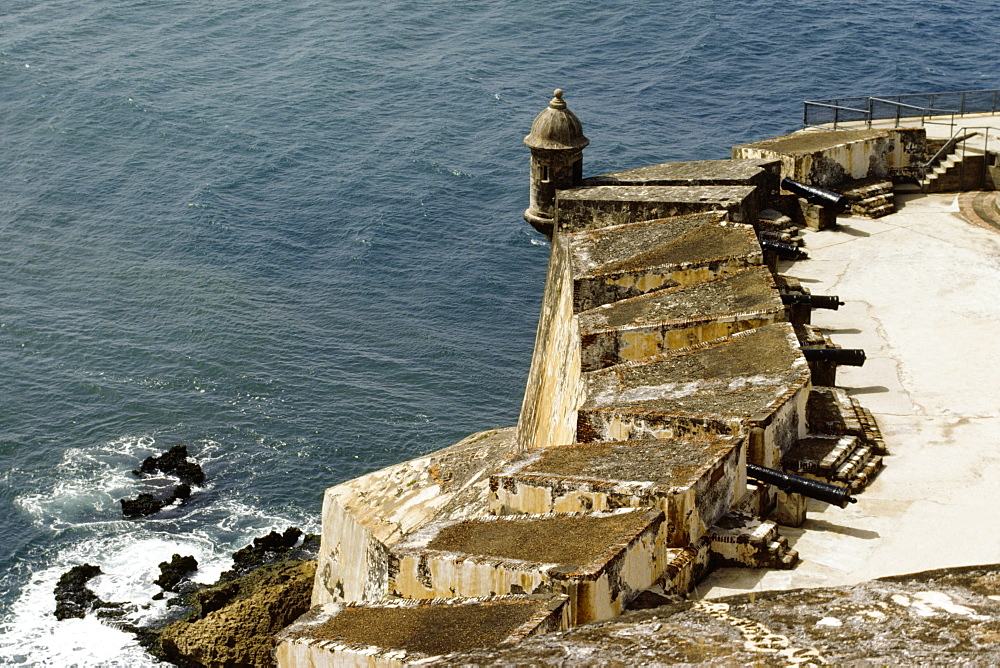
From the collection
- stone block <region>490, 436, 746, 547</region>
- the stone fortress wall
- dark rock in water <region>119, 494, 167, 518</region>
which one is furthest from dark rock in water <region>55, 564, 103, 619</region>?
stone block <region>490, 436, 746, 547</region>

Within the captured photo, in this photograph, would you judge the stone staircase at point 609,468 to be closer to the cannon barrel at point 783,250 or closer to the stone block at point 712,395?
the stone block at point 712,395

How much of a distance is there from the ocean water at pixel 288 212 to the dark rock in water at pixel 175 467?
56 cm

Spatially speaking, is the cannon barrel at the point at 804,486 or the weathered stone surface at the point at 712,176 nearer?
the cannon barrel at the point at 804,486

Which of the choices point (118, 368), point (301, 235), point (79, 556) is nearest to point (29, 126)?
point (301, 235)

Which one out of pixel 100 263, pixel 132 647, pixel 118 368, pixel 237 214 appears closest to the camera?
pixel 132 647

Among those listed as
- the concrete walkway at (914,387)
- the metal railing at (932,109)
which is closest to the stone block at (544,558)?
the concrete walkway at (914,387)

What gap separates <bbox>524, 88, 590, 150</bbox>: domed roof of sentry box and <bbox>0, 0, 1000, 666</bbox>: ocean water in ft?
69.3

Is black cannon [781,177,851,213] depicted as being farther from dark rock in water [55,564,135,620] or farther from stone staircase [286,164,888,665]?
dark rock in water [55,564,135,620]

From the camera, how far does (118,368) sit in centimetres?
5384

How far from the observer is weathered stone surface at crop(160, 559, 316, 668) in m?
33.6

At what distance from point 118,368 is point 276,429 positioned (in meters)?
9.53

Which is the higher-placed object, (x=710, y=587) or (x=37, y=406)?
(x=710, y=587)

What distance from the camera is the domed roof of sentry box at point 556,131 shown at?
25.2m

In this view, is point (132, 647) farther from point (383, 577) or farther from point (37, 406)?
point (383, 577)
